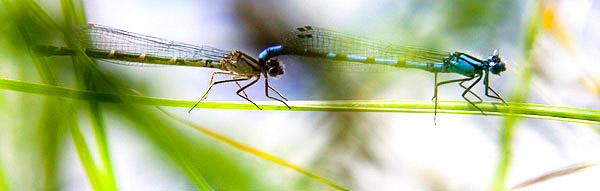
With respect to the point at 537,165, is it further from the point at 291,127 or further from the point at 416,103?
the point at 291,127

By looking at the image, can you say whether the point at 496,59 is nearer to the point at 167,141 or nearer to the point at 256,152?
the point at 256,152

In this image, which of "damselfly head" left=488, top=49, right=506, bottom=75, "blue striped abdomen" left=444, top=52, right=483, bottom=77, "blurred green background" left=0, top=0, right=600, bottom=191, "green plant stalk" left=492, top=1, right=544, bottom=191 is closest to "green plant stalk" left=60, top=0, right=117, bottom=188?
"blurred green background" left=0, top=0, right=600, bottom=191

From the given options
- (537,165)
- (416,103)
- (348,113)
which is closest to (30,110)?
(348,113)

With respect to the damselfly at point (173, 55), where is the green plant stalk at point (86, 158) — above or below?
below

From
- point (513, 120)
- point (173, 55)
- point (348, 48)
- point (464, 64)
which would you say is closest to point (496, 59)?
point (464, 64)

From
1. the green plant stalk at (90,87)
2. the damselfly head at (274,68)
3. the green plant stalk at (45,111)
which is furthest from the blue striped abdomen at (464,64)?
the green plant stalk at (45,111)

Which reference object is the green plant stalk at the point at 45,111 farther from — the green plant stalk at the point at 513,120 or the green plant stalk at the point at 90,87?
the green plant stalk at the point at 513,120
